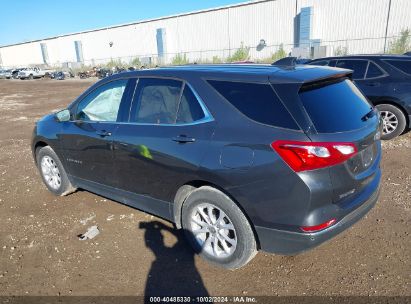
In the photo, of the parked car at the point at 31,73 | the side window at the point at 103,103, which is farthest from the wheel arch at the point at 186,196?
the parked car at the point at 31,73

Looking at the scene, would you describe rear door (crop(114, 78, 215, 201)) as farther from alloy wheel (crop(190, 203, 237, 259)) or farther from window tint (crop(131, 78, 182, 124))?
alloy wheel (crop(190, 203, 237, 259))

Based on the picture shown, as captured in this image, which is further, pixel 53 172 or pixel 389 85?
pixel 389 85

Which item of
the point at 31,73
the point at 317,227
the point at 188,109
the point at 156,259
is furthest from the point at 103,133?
the point at 31,73

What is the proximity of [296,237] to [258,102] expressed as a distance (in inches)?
41.4

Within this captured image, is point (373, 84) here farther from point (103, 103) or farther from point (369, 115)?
point (103, 103)

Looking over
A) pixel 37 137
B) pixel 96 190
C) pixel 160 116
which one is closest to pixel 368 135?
pixel 160 116

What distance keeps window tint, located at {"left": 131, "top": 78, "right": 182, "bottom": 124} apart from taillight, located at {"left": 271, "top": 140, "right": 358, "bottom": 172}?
1122 millimetres

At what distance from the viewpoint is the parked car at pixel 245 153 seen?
2.49 metres

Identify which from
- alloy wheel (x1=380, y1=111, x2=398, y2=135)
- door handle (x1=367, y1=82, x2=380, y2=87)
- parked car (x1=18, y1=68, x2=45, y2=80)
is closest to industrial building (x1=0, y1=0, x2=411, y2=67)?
parked car (x1=18, y1=68, x2=45, y2=80)

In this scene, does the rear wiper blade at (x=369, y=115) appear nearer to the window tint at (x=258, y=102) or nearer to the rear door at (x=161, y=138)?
the window tint at (x=258, y=102)

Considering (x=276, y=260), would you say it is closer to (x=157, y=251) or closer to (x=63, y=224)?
(x=157, y=251)

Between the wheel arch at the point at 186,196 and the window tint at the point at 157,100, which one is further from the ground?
the window tint at the point at 157,100

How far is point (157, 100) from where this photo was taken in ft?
11.0

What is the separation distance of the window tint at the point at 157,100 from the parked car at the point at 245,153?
11 mm
